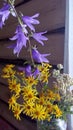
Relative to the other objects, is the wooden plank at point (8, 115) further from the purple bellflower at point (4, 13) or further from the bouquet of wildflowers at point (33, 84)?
the purple bellflower at point (4, 13)

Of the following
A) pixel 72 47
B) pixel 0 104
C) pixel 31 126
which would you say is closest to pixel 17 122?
pixel 31 126

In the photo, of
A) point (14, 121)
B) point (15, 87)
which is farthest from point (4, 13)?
point (14, 121)

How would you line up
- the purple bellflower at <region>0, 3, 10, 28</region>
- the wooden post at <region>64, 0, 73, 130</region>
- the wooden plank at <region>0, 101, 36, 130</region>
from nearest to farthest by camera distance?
the purple bellflower at <region>0, 3, 10, 28</region>
the wooden post at <region>64, 0, 73, 130</region>
the wooden plank at <region>0, 101, 36, 130</region>

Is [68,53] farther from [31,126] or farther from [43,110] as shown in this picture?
[31,126]

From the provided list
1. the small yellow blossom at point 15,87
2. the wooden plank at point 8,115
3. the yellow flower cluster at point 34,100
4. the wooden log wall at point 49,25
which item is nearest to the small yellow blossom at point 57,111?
the yellow flower cluster at point 34,100

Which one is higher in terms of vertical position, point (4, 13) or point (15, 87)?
point (4, 13)

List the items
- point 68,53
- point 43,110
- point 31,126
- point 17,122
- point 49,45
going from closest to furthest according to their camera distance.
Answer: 1. point 43,110
2. point 68,53
3. point 49,45
4. point 31,126
5. point 17,122

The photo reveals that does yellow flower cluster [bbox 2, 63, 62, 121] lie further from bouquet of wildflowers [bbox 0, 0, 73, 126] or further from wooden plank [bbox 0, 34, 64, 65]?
wooden plank [bbox 0, 34, 64, 65]

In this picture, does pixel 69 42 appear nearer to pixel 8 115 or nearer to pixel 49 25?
pixel 49 25

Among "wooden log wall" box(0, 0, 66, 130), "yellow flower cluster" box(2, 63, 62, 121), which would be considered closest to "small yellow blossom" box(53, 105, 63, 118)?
"yellow flower cluster" box(2, 63, 62, 121)
